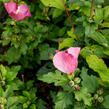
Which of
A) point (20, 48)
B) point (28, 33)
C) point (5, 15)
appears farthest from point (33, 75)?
point (5, 15)

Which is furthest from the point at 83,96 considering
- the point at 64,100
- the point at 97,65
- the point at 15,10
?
the point at 15,10

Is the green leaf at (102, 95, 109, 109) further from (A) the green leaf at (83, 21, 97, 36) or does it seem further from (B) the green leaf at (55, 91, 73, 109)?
(A) the green leaf at (83, 21, 97, 36)

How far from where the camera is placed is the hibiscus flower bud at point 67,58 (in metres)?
0.99

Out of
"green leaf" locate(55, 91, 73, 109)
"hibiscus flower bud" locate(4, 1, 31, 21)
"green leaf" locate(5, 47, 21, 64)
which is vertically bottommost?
"green leaf" locate(5, 47, 21, 64)

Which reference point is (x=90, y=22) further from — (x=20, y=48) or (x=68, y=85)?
(x=20, y=48)

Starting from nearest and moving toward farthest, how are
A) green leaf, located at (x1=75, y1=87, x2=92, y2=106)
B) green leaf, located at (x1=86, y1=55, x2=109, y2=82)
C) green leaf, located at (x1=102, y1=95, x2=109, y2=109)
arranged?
green leaf, located at (x1=75, y1=87, x2=92, y2=106)
green leaf, located at (x1=102, y1=95, x2=109, y2=109)
green leaf, located at (x1=86, y1=55, x2=109, y2=82)

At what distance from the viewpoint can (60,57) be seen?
3.28ft

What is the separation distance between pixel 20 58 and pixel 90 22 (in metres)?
1.22

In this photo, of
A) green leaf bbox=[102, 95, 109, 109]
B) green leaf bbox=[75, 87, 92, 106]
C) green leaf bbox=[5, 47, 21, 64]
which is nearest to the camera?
green leaf bbox=[75, 87, 92, 106]

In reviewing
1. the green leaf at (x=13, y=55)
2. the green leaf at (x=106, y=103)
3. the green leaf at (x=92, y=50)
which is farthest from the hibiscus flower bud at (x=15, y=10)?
the green leaf at (x=106, y=103)

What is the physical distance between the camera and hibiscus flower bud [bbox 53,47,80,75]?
3.25 feet

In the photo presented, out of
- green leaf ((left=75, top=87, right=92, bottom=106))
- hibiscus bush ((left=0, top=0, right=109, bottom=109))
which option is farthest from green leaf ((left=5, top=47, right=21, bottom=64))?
green leaf ((left=75, top=87, right=92, bottom=106))

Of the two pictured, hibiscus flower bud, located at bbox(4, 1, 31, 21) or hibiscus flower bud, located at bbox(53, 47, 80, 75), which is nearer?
hibiscus flower bud, located at bbox(53, 47, 80, 75)

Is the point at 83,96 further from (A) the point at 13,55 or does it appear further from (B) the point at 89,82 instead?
(A) the point at 13,55
